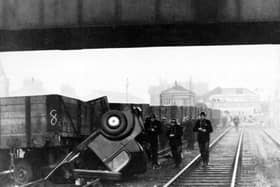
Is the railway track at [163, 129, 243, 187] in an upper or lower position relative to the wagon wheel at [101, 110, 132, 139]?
lower

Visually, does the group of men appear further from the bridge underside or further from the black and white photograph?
the bridge underside

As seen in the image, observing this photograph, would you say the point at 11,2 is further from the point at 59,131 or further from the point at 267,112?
the point at 267,112

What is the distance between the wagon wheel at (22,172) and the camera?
31.7 ft

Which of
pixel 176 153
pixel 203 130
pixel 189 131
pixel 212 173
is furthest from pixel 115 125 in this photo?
pixel 189 131

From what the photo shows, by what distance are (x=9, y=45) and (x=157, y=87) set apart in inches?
117

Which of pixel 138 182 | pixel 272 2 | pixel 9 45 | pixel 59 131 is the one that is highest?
pixel 272 2

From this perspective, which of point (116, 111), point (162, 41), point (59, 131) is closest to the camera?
point (116, 111)

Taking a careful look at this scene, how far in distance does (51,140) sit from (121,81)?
83.5 inches

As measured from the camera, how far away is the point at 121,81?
9086 mm

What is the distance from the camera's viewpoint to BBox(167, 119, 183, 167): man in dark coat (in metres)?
Answer: 11.3

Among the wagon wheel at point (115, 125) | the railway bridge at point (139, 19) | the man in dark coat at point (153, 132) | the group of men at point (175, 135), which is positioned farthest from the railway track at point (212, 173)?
the railway bridge at point (139, 19)

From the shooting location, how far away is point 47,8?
26.4 ft

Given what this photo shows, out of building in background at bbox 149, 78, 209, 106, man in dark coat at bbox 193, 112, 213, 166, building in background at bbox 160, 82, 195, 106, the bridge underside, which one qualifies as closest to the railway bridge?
the bridge underside

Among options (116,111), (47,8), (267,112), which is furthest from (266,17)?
(47,8)
